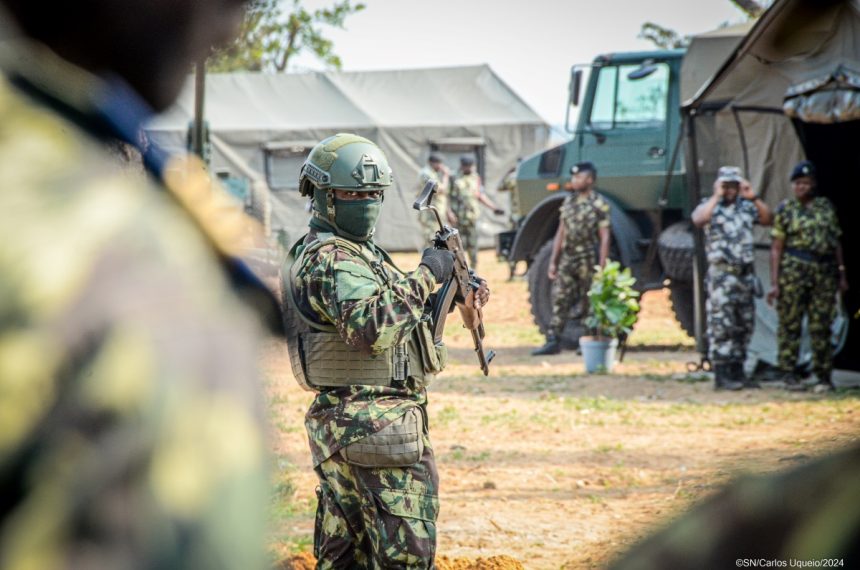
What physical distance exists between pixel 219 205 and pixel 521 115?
24031mm

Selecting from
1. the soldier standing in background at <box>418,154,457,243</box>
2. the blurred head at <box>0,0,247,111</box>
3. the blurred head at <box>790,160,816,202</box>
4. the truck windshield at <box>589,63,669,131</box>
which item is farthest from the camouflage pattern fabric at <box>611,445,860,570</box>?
the soldier standing in background at <box>418,154,457,243</box>

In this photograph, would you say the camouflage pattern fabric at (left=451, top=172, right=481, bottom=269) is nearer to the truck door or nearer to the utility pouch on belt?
the truck door

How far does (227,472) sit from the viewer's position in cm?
68

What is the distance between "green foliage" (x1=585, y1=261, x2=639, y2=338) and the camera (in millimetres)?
10398

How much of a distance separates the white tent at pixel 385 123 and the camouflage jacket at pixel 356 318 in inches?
784

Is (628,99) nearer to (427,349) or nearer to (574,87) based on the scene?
(574,87)

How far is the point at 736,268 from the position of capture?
9.02m

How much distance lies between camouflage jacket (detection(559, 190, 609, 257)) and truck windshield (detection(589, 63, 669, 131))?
94 centimetres

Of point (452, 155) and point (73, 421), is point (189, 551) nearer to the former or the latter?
point (73, 421)

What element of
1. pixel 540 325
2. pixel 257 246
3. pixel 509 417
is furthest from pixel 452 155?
pixel 257 246

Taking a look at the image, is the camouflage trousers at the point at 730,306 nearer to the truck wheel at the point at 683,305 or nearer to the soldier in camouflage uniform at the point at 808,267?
the soldier in camouflage uniform at the point at 808,267

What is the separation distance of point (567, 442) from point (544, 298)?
4.31 meters

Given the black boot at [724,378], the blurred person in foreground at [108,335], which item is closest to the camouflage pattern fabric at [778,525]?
the blurred person in foreground at [108,335]

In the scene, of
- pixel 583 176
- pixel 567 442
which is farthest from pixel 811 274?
pixel 567 442
